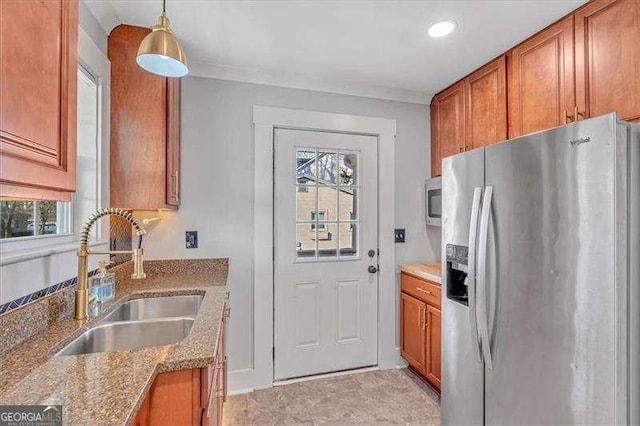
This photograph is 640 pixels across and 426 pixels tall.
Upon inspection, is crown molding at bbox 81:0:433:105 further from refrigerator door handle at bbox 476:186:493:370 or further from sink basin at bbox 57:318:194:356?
sink basin at bbox 57:318:194:356

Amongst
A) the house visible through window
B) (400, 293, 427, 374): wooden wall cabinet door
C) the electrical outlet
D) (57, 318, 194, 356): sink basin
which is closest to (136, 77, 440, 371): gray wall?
the electrical outlet

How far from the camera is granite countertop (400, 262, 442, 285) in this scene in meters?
2.25

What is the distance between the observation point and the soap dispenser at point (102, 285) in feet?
4.99

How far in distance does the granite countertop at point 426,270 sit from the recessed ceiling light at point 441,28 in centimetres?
150

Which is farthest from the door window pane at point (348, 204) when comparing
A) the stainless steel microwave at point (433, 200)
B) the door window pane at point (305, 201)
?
the stainless steel microwave at point (433, 200)

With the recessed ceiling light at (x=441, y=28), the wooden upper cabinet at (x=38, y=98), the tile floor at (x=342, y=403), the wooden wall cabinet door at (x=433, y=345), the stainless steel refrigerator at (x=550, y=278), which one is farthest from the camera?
the wooden wall cabinet door at (x=433, y=345)

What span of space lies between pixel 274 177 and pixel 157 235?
0.91 meters

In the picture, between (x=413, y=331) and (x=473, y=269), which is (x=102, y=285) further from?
(x=413, y=331)

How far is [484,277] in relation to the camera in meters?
1.51

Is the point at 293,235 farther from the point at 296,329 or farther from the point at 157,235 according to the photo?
the point at 157,235

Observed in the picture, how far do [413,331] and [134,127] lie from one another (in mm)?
Answer: 2365

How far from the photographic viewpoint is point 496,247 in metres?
1.48

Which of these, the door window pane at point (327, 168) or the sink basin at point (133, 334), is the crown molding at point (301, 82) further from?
the sink basin at point (133, 334)

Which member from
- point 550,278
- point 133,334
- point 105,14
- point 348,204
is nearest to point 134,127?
point 105,14
